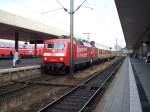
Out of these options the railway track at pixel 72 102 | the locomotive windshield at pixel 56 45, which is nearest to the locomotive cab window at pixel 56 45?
the locomotive windshield at pixel 56 45

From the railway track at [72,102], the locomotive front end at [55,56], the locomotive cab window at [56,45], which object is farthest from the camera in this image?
the locomotive cab window at [56,45]

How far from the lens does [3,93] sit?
496 inches

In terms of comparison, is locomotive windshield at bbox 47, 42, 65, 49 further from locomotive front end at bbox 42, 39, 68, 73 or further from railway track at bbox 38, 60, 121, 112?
railway track at bbox 38, 60, 121, 112

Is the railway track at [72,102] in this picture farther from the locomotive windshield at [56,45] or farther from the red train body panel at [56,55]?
the locomotive windshield at [56,45]

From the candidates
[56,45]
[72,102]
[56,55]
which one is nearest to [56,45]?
[56,45]

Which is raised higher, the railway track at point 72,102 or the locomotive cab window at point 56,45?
the locomotive cab window at point 56,45

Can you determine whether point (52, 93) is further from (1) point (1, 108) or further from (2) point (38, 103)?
(1) point (1, 108)

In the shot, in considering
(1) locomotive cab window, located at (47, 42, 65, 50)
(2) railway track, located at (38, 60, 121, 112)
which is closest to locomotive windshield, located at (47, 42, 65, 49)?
(1) locomotive cab window, located at (47, 42, 65, 50)

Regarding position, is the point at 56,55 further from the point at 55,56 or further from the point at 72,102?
the point at 72,102

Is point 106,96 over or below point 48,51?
below

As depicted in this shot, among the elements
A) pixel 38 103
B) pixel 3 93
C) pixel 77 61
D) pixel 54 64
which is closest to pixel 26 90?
pixel 3 93

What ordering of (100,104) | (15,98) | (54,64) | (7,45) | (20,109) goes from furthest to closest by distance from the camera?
(7,45)
(54,64)
(15,98)
(100,104)
(20,109)

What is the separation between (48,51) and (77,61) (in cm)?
315

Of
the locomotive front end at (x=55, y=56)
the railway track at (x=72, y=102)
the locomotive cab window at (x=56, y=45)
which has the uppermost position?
the locomotive cab window at (x=56, y=45)
